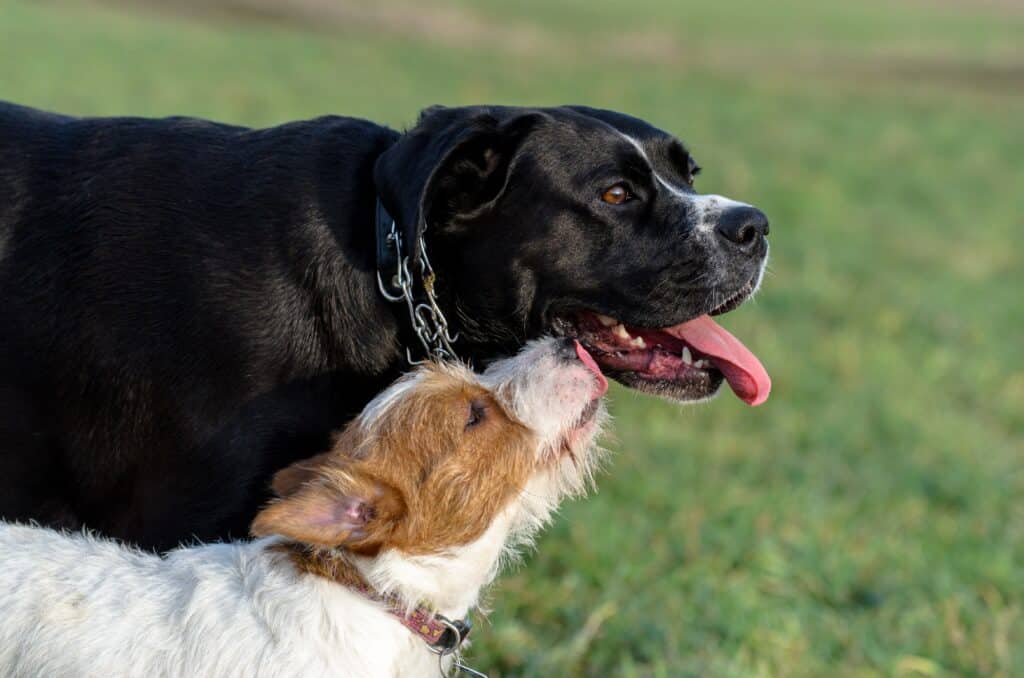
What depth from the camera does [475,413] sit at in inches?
154

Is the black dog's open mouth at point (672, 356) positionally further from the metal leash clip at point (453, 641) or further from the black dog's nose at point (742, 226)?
the metal leash clip at point (453, 641)

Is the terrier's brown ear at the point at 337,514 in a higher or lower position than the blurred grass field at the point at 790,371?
higher

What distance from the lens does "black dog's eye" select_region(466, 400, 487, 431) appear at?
390cm

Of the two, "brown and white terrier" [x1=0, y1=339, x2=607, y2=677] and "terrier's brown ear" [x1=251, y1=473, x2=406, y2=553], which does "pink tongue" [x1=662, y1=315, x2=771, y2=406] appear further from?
"terrier's brown ear" [x1=251, y1=473, x2=406, y2=553]

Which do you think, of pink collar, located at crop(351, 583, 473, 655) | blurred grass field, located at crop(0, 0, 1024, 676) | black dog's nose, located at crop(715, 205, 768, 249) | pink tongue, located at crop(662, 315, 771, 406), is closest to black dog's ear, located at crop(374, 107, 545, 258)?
black dog's nose, located at crop(715, 205, 768, 249)

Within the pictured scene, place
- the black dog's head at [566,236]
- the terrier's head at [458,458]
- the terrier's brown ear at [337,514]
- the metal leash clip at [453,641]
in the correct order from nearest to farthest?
the terrier's brown ear at [337,514]
the terrier's head at [458,458]
the metal leash clip at [453,641]
the black dog's head at [566,236]

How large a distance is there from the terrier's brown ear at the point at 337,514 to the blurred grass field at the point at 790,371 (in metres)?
1.34

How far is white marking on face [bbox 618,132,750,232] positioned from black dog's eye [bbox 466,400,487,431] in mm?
938

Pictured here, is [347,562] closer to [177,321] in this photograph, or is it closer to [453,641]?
[453,641]

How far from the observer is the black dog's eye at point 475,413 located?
3904 mm

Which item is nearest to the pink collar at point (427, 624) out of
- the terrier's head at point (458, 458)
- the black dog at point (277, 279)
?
the terrier's head at point (458, 458)

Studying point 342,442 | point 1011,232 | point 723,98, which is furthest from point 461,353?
point 723,98

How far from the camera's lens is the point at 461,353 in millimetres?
4234

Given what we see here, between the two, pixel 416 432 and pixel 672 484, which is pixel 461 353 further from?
pixel 672 484
